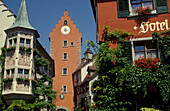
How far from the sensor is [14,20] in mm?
27141

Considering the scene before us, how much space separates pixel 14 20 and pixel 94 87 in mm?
15752

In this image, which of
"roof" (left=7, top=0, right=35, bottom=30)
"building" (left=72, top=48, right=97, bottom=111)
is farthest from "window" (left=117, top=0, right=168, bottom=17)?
"building" (left=72, top=48, right=97, bottom=111)

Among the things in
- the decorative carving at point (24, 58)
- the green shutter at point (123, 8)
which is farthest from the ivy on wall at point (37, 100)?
the green shutter at point (123, 8)

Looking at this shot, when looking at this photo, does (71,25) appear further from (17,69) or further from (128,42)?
(128,42)

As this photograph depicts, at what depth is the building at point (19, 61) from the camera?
912 inches

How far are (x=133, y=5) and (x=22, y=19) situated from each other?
Result: 45.8 ft

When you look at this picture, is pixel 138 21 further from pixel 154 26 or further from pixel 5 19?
pixel 5 19

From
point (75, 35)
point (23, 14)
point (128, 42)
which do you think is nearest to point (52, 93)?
point (23, 14)

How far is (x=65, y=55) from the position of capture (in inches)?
1791

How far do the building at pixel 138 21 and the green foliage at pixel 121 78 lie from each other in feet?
1.62

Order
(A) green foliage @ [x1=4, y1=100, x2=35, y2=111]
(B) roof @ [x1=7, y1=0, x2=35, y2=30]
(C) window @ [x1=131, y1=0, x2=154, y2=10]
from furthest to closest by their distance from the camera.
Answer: (B) roof @ [x1=7, y1=0, x2=35, y2=30] < (A) green foliage @ [x1=4, y1=100, x2=35, y2=111] < (C) window @ [x1=131, y1=0, x2=154, y2=10]

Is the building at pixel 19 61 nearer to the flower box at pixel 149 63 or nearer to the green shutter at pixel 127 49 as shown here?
the green shutter at pixel 127 49

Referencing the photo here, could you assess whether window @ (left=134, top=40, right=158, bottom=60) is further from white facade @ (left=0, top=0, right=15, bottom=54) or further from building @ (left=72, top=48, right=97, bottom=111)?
building @ (left=72, top=48, right=97, bottom=111)

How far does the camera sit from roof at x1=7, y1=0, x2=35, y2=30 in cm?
2524
